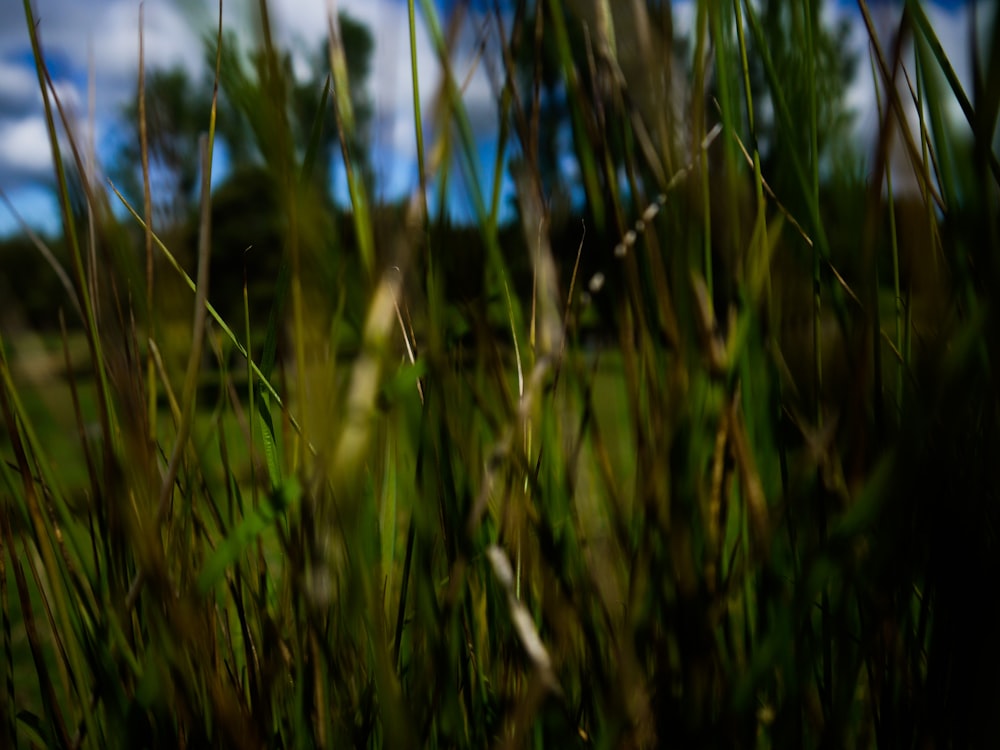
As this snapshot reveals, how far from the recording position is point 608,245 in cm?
37

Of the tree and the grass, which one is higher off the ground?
the tree

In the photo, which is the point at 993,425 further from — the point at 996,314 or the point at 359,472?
the point at 359,472

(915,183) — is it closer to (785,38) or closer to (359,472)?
(785,38)

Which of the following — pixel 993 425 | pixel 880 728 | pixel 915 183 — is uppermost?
pixel 915 183

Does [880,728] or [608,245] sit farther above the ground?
[608,245]

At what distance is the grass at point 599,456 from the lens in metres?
0.27

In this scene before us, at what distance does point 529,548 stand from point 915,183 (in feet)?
0.80

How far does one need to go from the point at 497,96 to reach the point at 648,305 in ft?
0.43

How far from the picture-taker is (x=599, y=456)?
0.36 metres

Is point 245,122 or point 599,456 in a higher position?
point 245,122

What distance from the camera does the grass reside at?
0.87 ft

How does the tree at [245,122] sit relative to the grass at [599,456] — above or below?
above

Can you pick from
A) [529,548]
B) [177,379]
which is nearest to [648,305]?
[529,548]

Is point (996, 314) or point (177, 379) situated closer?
point (996, 314)
